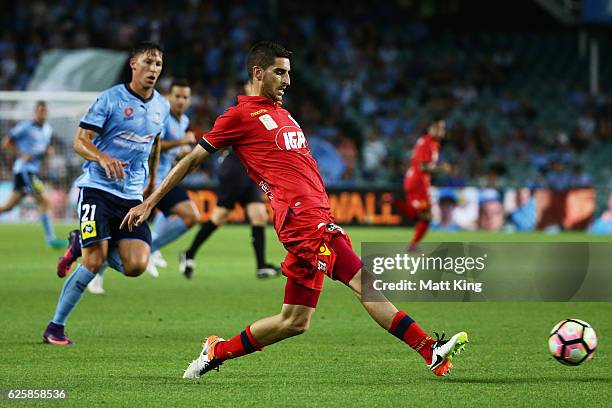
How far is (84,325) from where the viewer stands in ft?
32.9

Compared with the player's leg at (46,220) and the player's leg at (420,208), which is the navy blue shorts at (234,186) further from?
the player's leg at (46,220)

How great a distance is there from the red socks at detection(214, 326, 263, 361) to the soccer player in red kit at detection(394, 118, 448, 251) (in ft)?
39.7

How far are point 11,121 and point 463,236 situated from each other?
36.9 ft

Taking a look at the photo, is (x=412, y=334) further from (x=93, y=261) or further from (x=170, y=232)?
(x=170, y=232)

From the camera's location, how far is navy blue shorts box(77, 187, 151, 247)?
882cm

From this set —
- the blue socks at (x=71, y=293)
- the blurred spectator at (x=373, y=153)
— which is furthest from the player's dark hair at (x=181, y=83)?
the blurred spectator at (x=373, y=153)

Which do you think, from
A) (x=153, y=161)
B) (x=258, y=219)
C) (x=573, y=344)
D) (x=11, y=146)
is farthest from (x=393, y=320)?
(x=11, y=146)

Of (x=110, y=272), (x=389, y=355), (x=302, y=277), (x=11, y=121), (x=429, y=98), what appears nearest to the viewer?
(x=302, y=277)

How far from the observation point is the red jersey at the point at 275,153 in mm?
6988

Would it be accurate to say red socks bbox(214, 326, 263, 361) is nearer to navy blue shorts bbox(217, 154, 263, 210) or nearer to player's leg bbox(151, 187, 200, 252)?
player's leg bbox(151, 187, 200, 252)

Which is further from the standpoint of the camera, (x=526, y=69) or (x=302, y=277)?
(x=526, y=69)

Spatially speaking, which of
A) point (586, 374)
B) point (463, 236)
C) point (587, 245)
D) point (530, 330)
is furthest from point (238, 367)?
point (463, 236)

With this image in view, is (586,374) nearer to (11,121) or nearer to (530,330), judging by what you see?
(530,330)

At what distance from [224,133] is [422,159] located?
41.4ft
